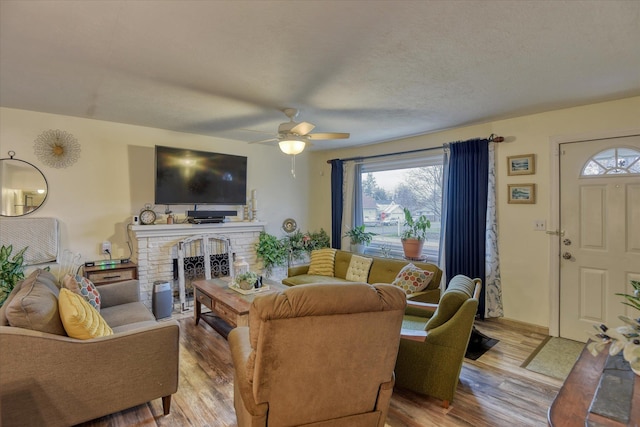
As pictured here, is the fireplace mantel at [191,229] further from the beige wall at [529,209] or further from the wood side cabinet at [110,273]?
the beige wall at [529,209]

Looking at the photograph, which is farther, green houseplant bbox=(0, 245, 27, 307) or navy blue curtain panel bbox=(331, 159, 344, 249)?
navy blue curtain panel bbox=(331, 159, 344, 249)

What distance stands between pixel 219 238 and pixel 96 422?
8.96 ft


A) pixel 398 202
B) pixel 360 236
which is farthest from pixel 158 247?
pixel 398 202

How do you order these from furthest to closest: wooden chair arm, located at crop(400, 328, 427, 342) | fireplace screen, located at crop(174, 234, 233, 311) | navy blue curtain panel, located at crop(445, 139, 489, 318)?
fireplace screen, located at crop(174, 234, 233, 311) < navy blue curtain panel, located at crop(445, 139, 489, 318) < wooden chair arm, located at crop(400, 328, 427, 342)

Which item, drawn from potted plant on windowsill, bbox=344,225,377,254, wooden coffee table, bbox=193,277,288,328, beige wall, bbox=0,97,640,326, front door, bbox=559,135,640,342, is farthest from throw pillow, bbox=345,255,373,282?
front door, bbox=559,135,640,342

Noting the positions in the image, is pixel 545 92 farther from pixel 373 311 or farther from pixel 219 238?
pixel 219 238

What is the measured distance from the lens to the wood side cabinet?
3.49 meters

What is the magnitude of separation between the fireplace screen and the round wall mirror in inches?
61.7

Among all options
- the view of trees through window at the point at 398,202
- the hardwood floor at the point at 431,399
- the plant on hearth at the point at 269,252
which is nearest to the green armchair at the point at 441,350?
the hardwood floor at the point at 431,399

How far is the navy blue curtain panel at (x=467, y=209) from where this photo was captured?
3834 mm

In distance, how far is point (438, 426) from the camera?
2006 mm

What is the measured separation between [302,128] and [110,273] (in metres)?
2.75

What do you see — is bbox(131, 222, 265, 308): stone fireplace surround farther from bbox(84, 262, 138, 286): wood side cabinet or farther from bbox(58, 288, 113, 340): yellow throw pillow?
bbox(58, 288, 113, 340): yellow throw pillow

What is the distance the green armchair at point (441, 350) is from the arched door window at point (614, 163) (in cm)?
212
